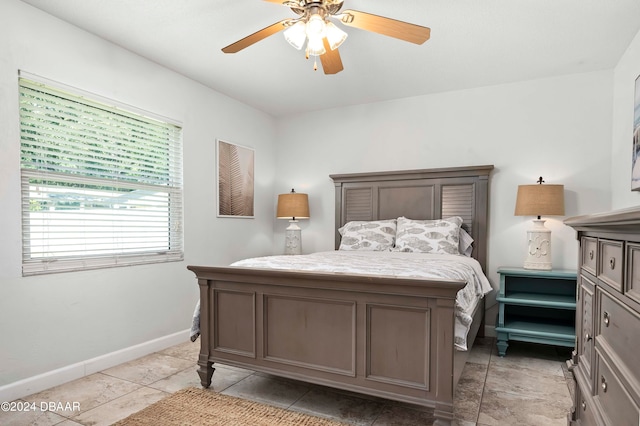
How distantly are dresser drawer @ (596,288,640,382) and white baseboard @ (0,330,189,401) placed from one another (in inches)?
119

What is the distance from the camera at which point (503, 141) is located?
3590 mm

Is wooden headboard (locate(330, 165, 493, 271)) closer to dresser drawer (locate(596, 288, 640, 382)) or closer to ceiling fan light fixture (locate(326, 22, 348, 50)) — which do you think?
ceiling fan light fixture (locate(326, 22, 348, 50))

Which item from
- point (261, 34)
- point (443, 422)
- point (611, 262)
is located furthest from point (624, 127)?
point (261, 34)

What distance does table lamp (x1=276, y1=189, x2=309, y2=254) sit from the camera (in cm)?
432

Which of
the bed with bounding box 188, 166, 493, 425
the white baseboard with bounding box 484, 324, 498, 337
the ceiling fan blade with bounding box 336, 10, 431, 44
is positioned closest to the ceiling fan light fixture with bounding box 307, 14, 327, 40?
the ceiling fan blade with bounding box 336, 10, 431, 44

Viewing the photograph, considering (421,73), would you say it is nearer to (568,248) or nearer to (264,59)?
(264,59)

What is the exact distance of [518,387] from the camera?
2.47 m

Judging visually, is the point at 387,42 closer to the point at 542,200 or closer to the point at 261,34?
the point at 261,34

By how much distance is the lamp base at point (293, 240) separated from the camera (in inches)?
172

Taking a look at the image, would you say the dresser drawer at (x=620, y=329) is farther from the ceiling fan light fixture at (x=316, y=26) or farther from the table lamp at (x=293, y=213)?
the table lamp at (x=293, y=213)

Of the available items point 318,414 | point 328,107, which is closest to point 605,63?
point 328,107

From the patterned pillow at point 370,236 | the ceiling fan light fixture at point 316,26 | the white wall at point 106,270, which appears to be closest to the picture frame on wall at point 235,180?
the white wall at point 106,270

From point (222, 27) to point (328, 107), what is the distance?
6.65 feet

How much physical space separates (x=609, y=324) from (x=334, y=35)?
1.85 m
